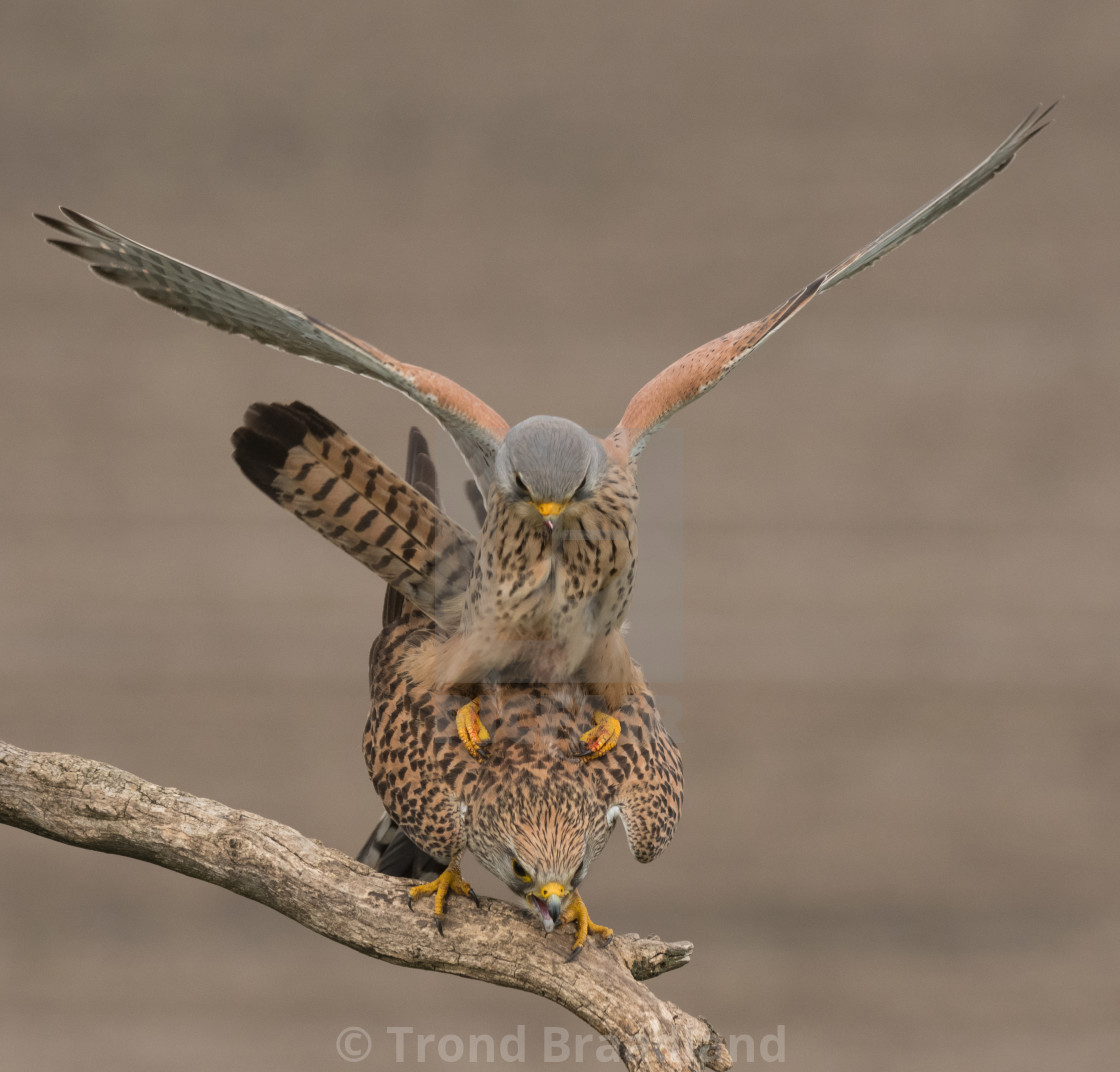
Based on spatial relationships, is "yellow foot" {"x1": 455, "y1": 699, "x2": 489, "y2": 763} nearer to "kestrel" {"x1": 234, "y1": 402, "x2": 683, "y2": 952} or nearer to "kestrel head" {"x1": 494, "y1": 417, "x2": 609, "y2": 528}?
"kestrel" {"x1": 234, "y1": 402, "x2": 683, "y2": 952}

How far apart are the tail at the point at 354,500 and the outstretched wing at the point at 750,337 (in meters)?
0.31

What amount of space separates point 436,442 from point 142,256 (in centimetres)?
55

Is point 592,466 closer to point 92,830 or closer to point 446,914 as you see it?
point 446,914

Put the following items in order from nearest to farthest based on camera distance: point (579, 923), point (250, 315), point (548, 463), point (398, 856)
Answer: point (548, 463), point (250, 315), point (579, 923), point (398, 856)

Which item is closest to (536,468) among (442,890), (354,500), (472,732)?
(354,500)

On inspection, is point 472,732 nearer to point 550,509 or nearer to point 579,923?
point 579,923

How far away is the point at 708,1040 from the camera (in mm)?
1742

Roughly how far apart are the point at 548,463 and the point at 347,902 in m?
0.80

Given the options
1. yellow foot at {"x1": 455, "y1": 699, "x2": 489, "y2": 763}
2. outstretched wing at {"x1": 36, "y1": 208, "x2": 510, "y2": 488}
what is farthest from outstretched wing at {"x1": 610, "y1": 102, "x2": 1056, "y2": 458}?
yellow foot at {"x1": 455, "y1": 699, "x2": 489, "y2": 763}

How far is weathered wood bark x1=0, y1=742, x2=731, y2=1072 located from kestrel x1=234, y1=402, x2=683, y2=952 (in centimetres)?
5

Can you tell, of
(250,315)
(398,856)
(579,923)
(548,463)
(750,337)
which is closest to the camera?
(548,463)

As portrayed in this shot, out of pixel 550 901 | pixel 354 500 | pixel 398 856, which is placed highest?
pixel 354 500

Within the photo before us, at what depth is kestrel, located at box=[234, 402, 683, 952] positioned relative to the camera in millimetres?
1659

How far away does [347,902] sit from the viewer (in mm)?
1818
